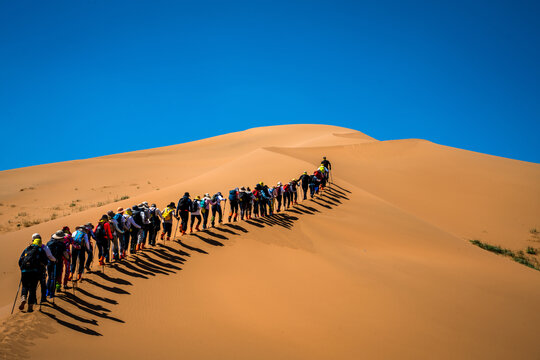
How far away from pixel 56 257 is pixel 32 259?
90cm

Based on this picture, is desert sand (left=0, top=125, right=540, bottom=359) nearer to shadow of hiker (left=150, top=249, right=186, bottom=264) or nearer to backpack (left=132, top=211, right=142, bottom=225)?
shadow of hiker (left=150, top=249, right=186, bottom=264)

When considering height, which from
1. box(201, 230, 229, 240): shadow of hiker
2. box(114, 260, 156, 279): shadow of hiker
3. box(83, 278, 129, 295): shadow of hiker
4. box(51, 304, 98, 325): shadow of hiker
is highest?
box(201, 230, 229, 240): shadow of hiker

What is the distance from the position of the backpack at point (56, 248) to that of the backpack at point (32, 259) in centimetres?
76

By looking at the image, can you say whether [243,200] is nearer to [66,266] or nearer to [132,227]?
[132,227]

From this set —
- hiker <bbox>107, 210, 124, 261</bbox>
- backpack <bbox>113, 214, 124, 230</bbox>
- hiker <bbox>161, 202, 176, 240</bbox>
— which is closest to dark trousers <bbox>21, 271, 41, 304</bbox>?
hiker <bbox>107, 210, 124, 261</bbox>

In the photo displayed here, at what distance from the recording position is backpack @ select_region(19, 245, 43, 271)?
23.2ft

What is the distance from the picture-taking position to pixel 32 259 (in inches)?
280

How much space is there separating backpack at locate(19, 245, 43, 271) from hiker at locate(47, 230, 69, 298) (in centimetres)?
64

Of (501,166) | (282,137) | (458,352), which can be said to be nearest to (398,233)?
(458,352)

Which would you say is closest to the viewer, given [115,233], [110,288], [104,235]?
[110,288]

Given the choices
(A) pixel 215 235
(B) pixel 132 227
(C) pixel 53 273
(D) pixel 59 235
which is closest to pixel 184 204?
(A) pixel 215 235

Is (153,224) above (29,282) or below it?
above

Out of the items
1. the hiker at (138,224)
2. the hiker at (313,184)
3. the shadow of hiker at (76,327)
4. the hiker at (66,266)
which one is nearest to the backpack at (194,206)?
the hiker at (138,224)

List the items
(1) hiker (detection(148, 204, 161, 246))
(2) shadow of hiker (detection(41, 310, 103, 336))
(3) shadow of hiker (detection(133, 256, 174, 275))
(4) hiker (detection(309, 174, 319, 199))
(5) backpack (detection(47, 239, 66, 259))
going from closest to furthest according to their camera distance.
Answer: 1. (2) shadow of hiker (detection(41, 310, 103, 336))
2. (5) backpack (detection(47, 239, 66, 259))
3. (3) shadow of hiker (detection(133, 256, 174, 275))
4. (1) hiker (detection(148, 204, 161, 246))
5. (4) hiker (detection(309, 174, 319, 199))
